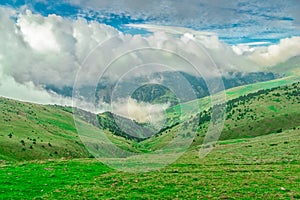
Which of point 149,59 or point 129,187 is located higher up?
point 149,59

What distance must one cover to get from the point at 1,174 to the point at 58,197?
13.6 meters

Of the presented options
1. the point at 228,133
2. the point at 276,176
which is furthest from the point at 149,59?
the point at 228,133

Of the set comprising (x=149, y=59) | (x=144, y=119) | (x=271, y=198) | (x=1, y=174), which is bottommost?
(x=1, y=174)

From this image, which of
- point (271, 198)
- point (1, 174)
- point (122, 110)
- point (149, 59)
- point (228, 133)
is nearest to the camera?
point (271, 198)

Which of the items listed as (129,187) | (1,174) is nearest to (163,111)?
(129,187)

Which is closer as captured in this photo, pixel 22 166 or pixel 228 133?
pixel 22 166

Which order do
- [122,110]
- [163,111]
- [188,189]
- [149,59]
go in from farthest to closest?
[163,111]
[149,59]
[122,110]
[188,189]

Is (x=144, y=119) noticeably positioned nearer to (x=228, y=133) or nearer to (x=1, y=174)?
(x=1, y=174)

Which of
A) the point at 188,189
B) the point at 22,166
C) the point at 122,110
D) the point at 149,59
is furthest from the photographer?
the point at 22,166

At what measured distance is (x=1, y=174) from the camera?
129 ft

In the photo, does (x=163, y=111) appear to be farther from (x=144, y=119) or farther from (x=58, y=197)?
(x=58, y=197)

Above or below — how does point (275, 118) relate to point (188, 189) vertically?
above

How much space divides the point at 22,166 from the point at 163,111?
21.7 metres

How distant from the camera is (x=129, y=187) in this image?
33156mm
